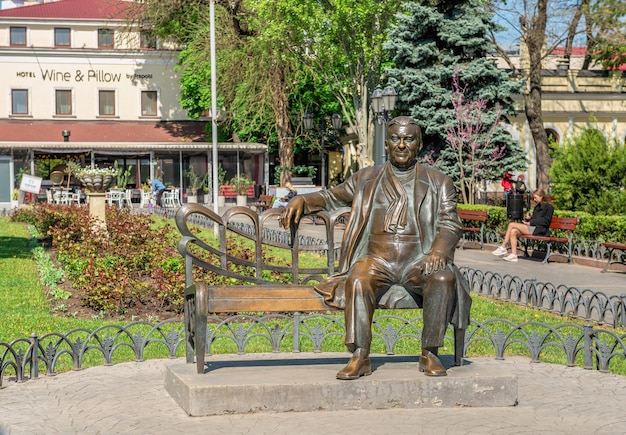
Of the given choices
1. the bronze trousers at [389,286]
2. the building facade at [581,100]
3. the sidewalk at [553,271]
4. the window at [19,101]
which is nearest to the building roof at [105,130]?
the window at [19,101]

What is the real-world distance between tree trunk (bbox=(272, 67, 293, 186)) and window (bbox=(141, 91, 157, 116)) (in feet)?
33.8

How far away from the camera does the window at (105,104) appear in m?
50.8

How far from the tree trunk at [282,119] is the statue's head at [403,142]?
32.9 meters

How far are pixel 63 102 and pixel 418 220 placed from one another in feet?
149

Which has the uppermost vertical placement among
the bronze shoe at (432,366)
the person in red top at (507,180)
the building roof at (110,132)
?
the building roof at (110,132)

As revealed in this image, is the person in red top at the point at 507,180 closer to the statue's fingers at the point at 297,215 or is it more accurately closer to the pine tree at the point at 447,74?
the pine tree at the point at 447,74

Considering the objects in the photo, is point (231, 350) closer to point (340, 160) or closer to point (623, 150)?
point (623, 150)

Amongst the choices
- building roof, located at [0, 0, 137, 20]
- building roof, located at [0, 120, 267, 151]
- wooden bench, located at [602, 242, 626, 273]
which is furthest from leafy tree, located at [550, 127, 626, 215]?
building roof, located at [0, 0, 137, 20]

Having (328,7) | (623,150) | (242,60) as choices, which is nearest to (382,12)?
(328,7)

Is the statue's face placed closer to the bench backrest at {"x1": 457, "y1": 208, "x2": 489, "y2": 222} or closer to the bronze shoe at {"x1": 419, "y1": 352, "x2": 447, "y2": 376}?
the bronze shoe at {"x1": 419, "y1": 352, "x2": 447, "y2": 376}

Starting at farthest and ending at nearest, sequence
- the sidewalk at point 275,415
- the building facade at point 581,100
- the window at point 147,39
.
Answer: the window at point 147,39 → the building facade at point 581,100 → the sidewalk at point 275,415

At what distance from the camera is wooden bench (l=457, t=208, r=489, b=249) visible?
22.4 meters

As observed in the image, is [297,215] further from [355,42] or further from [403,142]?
[355,42]

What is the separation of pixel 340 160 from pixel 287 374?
Answer: 50362 millimetres
